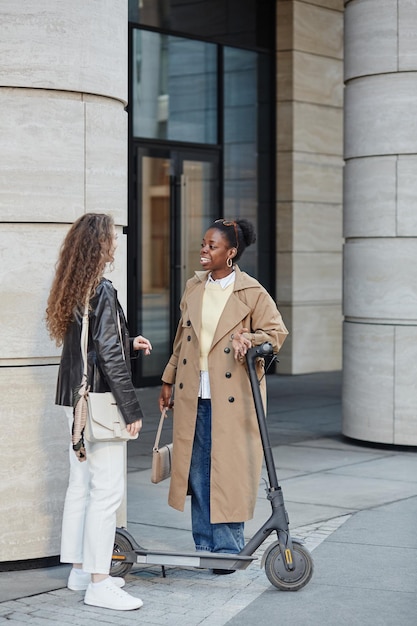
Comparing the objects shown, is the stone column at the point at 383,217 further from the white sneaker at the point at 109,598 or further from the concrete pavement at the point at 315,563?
the white sneaker at the point at 109,598

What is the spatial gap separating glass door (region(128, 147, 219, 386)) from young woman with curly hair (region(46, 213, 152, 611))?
9352mm

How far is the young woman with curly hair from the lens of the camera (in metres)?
5.73

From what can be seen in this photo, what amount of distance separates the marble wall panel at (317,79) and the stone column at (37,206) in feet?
36.3

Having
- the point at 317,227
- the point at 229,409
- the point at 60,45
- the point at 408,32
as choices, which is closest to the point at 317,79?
the point at 317,227

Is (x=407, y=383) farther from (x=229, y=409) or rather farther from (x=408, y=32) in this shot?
(x=229, y=409)

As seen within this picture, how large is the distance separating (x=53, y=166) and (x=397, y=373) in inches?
195

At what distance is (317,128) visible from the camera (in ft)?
58.7

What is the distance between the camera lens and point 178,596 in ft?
19.9

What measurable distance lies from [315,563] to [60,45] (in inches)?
123

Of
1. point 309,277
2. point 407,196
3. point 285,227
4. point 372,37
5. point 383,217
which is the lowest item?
point 309,277

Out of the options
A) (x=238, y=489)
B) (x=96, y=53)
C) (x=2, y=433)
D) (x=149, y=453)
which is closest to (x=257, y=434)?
(x=238, y=489)

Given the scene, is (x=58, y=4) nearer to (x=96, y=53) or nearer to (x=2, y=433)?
(x=96, y=53)

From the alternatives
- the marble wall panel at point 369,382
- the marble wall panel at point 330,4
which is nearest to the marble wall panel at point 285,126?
the marble wall panel at point 330,4

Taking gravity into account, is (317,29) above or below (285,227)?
above
